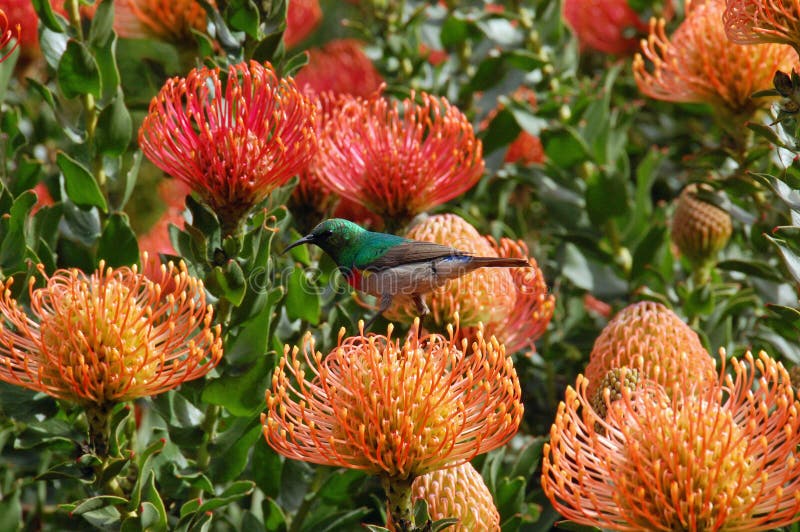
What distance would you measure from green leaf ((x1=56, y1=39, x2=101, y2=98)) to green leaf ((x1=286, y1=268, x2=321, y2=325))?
2.05ft

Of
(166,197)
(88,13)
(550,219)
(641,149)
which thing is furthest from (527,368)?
(88,13)

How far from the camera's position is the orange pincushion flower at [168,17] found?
282 centimetres

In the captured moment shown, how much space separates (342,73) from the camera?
11.5ft

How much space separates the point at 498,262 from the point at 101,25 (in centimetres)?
103

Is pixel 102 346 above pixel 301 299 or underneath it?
above

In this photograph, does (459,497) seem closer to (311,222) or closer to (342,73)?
(311,222)

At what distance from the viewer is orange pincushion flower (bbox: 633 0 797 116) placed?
2590mm

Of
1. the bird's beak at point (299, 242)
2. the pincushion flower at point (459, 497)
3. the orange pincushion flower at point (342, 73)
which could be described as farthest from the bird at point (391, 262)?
the orange pincushion flower at point (342, 73)

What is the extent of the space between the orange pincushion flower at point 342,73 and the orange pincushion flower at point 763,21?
1357 mm

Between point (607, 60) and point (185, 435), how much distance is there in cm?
229

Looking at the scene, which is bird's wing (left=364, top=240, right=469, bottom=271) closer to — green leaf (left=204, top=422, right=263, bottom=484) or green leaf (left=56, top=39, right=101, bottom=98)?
green leaf (left=204, top=422, right=263, bottom=484)

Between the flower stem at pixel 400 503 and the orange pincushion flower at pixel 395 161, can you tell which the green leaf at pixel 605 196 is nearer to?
the orange pincushion flower at pixel 395 161

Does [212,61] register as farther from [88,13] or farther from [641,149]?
[641,149]

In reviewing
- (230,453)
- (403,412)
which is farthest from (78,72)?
(403,412)
